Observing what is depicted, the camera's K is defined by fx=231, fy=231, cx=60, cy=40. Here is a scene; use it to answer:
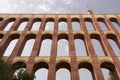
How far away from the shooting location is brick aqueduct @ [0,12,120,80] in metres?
23.7

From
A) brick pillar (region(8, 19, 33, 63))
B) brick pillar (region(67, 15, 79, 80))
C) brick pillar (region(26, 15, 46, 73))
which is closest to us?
brick pillar (region(67, 15, 79, 80))

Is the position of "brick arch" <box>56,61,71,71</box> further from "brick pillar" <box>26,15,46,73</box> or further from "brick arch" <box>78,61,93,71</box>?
"brick pillar" <box>26,15,46,73</box>

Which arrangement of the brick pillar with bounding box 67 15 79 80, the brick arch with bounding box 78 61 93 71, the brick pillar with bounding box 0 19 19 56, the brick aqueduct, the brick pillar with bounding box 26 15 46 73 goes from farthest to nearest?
the brick pillar with bounding box 0 19 19 56 → the brick arch with bounding box 78 61 93 71 → the brick aqueduct → the brick pillar with bounding box 26 15 46 73 → the brick pillar with bounding box 67 15 79 80

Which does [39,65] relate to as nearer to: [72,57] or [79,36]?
[72,57]

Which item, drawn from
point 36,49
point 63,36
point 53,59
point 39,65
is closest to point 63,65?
point 53,59

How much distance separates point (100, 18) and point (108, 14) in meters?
1.74

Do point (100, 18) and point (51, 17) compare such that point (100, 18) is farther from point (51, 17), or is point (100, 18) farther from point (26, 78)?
point (26, 78)

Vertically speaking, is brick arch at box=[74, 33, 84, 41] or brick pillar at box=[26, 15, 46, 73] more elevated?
brick arch at box=[74, 33, 84, 41]

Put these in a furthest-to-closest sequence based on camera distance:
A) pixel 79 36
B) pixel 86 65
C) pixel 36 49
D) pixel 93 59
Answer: pixel 79 36 < pixel 36 49 < pixel 86 65 < pixel 93 59

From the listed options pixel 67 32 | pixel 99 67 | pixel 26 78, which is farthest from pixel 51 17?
pixel 26 78

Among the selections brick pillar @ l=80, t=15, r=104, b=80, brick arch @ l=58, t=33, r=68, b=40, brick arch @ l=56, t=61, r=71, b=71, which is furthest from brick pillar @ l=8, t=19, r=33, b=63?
brick pillar @ l=80, t=15, r=104, b=80

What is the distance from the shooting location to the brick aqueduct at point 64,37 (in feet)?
77.9

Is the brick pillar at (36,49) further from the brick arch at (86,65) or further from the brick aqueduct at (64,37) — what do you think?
the brick arch at (86,65)

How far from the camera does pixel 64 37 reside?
29.5 m
